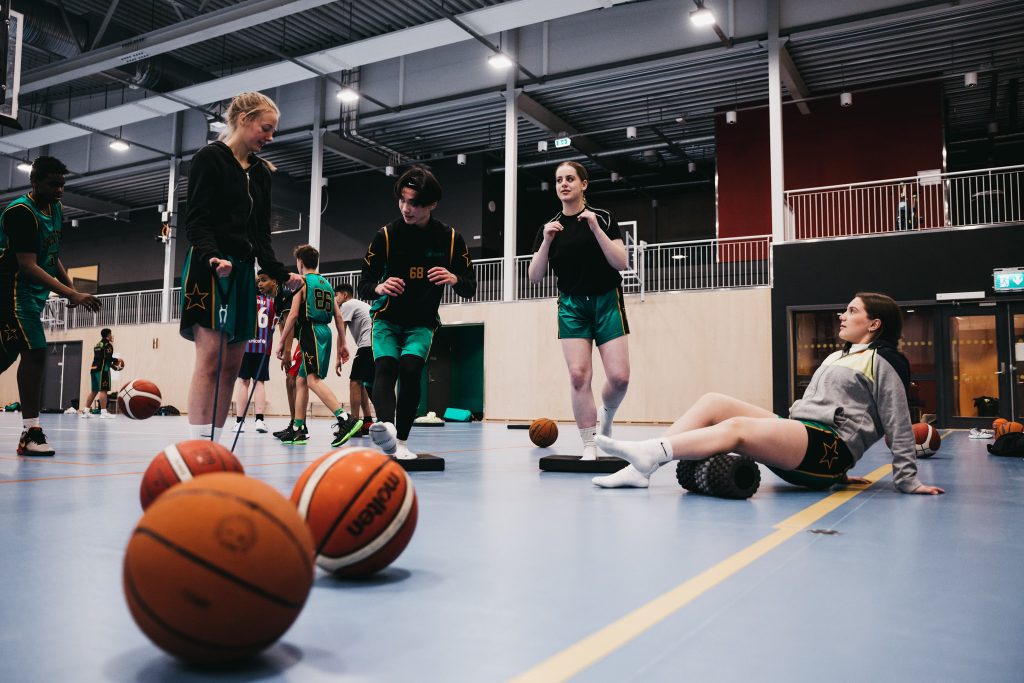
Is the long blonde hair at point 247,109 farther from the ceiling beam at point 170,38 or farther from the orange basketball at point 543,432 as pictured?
the ceiling beam at point 170,38

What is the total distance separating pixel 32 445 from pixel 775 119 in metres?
14.2

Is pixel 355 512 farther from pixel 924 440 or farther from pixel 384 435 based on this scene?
pixel 924 440

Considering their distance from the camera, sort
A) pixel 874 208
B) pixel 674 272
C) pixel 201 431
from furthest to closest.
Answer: pixel 674 272
pixel 874 208
pixel 201 431

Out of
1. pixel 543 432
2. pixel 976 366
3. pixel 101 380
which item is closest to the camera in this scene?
pixel 543 432

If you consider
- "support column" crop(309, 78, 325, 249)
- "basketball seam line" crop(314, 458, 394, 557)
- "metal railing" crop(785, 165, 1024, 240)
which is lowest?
"basketball seam line" crop(314, 458, 394, 557)

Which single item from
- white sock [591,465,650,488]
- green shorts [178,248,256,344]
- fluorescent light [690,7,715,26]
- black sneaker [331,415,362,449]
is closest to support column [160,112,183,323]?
fluorescent light [690,7,715,26]

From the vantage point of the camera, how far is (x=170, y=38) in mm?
15539

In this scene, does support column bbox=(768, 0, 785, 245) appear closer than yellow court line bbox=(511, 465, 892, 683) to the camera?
No

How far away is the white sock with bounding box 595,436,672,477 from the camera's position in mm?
3443

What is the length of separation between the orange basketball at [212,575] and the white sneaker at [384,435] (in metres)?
3.10

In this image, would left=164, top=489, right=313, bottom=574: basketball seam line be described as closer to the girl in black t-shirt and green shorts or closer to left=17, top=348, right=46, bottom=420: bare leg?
the girl in black t-shirt and green shorts

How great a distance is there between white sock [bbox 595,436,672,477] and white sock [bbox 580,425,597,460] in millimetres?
1406

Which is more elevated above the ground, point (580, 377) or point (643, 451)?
point (580, 377)

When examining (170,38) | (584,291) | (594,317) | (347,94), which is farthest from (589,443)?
(347,94)
